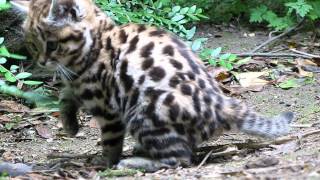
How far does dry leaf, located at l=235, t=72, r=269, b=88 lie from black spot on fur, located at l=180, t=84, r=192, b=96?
2796 millimetres

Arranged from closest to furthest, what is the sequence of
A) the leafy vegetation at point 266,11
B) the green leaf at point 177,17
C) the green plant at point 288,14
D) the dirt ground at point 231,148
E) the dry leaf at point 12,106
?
1. the dirt ground at point 231,148
2. the dry leaf at point 12,106
3. the green leaf at point 177,17
4. the green plant at point 288,14
5. the leafy vegetation at point 266,11

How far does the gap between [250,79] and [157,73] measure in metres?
3.02

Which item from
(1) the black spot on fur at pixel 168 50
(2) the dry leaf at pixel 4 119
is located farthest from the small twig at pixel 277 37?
(1) the black spot on fur at pixel 168 50

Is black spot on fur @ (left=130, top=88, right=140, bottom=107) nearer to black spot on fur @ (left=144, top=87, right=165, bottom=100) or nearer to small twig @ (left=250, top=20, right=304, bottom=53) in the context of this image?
black spot on fur @ (left=144, top=87, right=165, bottom=100)

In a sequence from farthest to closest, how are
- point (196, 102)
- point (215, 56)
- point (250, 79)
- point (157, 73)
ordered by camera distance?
1. point (250, 79)
2. point (215, 56)
3. point (157, 73)
4. point (196, 102)

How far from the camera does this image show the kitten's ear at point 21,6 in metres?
6.04

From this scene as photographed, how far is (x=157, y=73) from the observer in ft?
18.3

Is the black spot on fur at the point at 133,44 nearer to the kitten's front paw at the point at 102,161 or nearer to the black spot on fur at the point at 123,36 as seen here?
the black spot on fur at the point at 123,36

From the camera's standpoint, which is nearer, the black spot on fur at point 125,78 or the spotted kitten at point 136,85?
the spotted kitten at point 136,85

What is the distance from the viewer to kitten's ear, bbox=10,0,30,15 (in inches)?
238

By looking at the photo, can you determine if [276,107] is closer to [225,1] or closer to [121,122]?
[121,122]

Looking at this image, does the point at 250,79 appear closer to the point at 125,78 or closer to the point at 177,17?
the point at 177,17

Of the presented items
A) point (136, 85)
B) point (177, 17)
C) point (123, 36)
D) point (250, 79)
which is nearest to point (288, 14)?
point (250, 79)

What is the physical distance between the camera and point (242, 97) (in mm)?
7934
